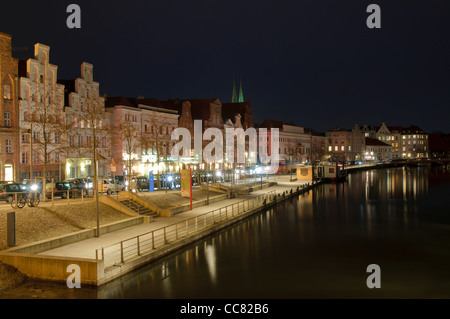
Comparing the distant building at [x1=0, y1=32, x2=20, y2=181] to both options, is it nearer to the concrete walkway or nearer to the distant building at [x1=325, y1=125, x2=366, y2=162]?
the concrete walkway

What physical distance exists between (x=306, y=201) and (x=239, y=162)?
4234 centimetres

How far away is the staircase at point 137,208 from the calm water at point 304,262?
5191mm

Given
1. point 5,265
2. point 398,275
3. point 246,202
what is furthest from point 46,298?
point 246,202

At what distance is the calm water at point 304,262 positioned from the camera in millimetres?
17094

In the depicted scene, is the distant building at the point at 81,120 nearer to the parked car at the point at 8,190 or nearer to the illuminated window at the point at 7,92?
the illuminated window at the point at 7,92

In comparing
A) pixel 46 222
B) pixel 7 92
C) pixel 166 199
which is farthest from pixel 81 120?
pixel 46 222

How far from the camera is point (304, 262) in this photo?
72.4 ft

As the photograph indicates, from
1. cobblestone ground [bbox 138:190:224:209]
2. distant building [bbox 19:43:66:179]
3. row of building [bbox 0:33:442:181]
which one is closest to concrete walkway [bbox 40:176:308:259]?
cobblestone ground [bbox 138:190:224:209]

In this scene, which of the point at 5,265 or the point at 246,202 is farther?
the point at 246,202

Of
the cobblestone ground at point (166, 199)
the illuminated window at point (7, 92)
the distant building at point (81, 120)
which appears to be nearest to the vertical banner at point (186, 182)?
the cobblestone ground at point (166, 199)

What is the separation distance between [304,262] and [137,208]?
12.2 meters

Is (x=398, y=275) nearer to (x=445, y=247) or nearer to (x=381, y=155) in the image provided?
(x=445, y=247)

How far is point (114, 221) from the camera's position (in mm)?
25547
